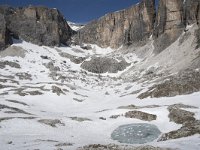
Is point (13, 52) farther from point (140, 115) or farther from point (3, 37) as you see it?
point (140, 115)

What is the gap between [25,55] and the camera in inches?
5925

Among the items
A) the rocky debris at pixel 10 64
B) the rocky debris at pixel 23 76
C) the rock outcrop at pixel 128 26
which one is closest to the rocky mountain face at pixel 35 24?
the rock outcrop at pixel 128 26

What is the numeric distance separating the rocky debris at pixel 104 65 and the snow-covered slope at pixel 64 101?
3310mm

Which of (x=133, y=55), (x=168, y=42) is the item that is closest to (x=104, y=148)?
(x=168, y=42)

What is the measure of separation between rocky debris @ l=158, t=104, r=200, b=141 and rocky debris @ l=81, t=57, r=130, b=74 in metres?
87.5

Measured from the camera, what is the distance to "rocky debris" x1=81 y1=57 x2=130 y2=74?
14200 cm

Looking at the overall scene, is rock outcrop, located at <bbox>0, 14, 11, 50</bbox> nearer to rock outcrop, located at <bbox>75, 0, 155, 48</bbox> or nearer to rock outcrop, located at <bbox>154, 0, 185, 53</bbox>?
rock outcrop, located at <bbox>75, 0, 155, 48</bbox>

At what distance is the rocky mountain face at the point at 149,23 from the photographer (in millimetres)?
137250

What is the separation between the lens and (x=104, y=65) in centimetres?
14612

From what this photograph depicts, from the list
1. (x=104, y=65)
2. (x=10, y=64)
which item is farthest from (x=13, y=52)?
(x=104, y=65)

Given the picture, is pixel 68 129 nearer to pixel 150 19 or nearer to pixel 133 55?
pixel 133 55

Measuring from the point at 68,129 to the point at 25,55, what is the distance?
111m

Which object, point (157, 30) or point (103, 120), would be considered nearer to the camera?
point (103, 120)

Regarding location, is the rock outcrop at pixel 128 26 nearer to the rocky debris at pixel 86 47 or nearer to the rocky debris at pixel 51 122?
the rocky debris at pixel 86 47
